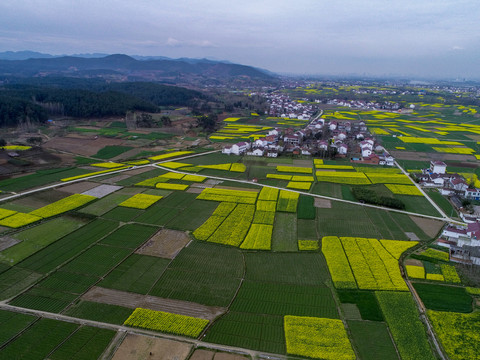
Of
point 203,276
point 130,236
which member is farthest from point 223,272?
point 130,236

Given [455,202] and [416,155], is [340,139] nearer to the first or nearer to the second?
[416,155]

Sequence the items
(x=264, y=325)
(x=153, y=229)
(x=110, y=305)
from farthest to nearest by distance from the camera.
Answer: (x=153, y=229)
(x=110, y=305)
(x=264, y=325)

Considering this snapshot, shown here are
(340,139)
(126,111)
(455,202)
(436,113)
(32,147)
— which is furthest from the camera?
(436,113)

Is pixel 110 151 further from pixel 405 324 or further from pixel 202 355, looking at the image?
pixel 405 324

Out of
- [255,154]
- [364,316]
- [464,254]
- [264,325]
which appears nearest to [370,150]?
[255,154]

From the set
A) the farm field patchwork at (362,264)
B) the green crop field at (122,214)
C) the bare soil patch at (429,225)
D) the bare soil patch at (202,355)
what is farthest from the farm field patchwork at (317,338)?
the green crop field at (122,214)
